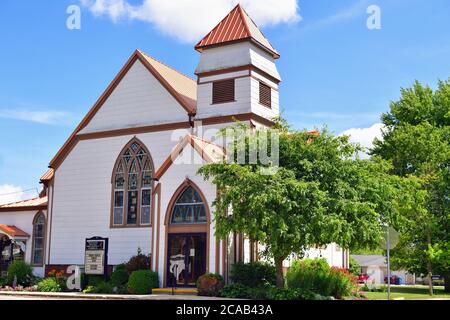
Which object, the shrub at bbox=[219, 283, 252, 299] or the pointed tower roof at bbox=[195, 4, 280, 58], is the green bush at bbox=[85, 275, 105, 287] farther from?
the pointed tower roof at bbox=[195, 4, 280, 58]

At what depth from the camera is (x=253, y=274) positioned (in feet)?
91.9

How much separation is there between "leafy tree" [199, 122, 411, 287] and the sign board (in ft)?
30.5

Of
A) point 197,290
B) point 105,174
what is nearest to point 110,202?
point 105,174

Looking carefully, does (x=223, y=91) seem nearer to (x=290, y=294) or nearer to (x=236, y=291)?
(x=236, y=291)

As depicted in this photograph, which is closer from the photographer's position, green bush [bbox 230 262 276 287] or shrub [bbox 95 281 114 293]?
green bush [bbox 230 262 276 287]

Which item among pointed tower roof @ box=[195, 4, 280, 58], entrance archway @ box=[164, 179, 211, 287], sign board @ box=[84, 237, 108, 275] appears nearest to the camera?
entrance archway @ box=[164, 179, 211, 287]

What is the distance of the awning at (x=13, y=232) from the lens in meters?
38.4

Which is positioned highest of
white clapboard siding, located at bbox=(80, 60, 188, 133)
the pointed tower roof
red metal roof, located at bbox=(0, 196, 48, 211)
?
the pointed tower roof

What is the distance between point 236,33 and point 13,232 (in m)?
19.1

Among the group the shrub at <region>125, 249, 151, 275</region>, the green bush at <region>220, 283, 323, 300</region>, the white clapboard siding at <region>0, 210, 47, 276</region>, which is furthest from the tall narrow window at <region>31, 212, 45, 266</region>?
the green bush at <region>220, 283, 323, 300</region>

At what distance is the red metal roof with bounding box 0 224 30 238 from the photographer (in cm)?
3841

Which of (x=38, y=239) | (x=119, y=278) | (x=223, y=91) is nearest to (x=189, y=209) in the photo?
(x=119, y=278)

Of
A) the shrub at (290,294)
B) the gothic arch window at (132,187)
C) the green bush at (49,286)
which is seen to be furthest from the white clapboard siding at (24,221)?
the shrub at (290,294)
